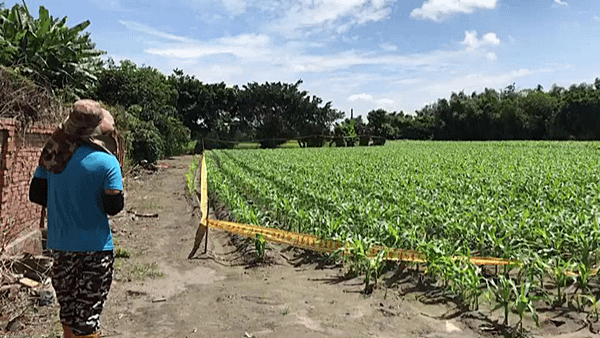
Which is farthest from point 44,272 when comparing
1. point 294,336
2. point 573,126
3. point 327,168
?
point 573,126

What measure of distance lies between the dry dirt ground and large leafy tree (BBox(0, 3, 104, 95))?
7.02m

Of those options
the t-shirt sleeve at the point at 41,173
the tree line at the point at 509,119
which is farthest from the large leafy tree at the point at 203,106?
the t-shirt sleeve at the point at 41,173

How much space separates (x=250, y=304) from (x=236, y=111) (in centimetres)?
4513

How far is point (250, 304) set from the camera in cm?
496

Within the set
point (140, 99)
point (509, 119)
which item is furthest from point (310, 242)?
point (509, 119)

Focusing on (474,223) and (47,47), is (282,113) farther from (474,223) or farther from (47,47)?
(474,223)

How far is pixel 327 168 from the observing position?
17.6 m

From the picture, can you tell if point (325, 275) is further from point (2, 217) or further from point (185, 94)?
point (185, 94)

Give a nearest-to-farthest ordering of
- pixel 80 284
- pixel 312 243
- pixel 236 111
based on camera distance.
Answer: pixel 80 284, pixel 312 243, pixel 236 111

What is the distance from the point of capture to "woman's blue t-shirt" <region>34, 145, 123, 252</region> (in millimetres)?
2795

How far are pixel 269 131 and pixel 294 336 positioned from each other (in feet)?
143

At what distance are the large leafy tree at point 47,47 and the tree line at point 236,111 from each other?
25mm

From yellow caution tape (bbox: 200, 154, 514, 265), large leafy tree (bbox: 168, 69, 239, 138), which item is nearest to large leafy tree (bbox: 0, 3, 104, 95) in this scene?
yellow caution tape (bbox: 200, 154, 514, 265)

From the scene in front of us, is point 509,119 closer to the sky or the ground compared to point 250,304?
closer to the sky
